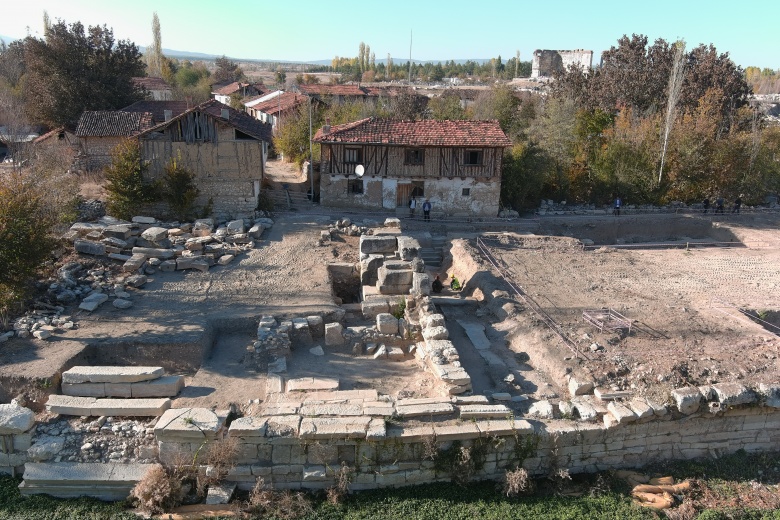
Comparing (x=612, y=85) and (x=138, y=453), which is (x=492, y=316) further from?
(x=612, y=85)

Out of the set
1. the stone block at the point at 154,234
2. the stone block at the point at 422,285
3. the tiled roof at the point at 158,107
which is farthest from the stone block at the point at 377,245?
the tiled roof at the point at 158,107

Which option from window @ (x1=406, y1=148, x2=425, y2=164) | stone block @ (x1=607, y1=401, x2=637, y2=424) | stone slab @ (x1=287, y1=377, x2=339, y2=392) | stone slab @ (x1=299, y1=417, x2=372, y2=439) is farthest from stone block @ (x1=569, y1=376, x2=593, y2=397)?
window @ (x1=406, y1=148, x2=425, y2=164)

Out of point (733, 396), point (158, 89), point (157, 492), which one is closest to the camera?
point (157, 492)

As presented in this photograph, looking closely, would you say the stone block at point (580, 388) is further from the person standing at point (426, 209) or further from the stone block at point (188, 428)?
the person standing at point (426, 209)

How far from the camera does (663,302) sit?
15891mm

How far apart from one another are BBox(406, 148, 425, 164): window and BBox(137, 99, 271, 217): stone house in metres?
6.46

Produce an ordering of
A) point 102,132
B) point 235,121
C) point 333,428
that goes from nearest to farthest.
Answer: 1. point 333,428
2. point 235,121
3. point 102,132

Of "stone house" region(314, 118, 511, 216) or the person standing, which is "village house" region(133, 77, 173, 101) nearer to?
"stone house" region(314, 118, 511, 216)

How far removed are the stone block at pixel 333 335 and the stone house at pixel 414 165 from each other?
12.6 metres

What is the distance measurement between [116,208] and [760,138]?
3155 centimetres

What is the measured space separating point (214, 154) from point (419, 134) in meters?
8.89

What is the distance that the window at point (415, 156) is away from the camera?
24875 millimetres

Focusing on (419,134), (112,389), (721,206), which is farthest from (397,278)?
(721,206)

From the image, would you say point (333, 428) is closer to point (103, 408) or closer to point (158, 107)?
point (103, 408)
